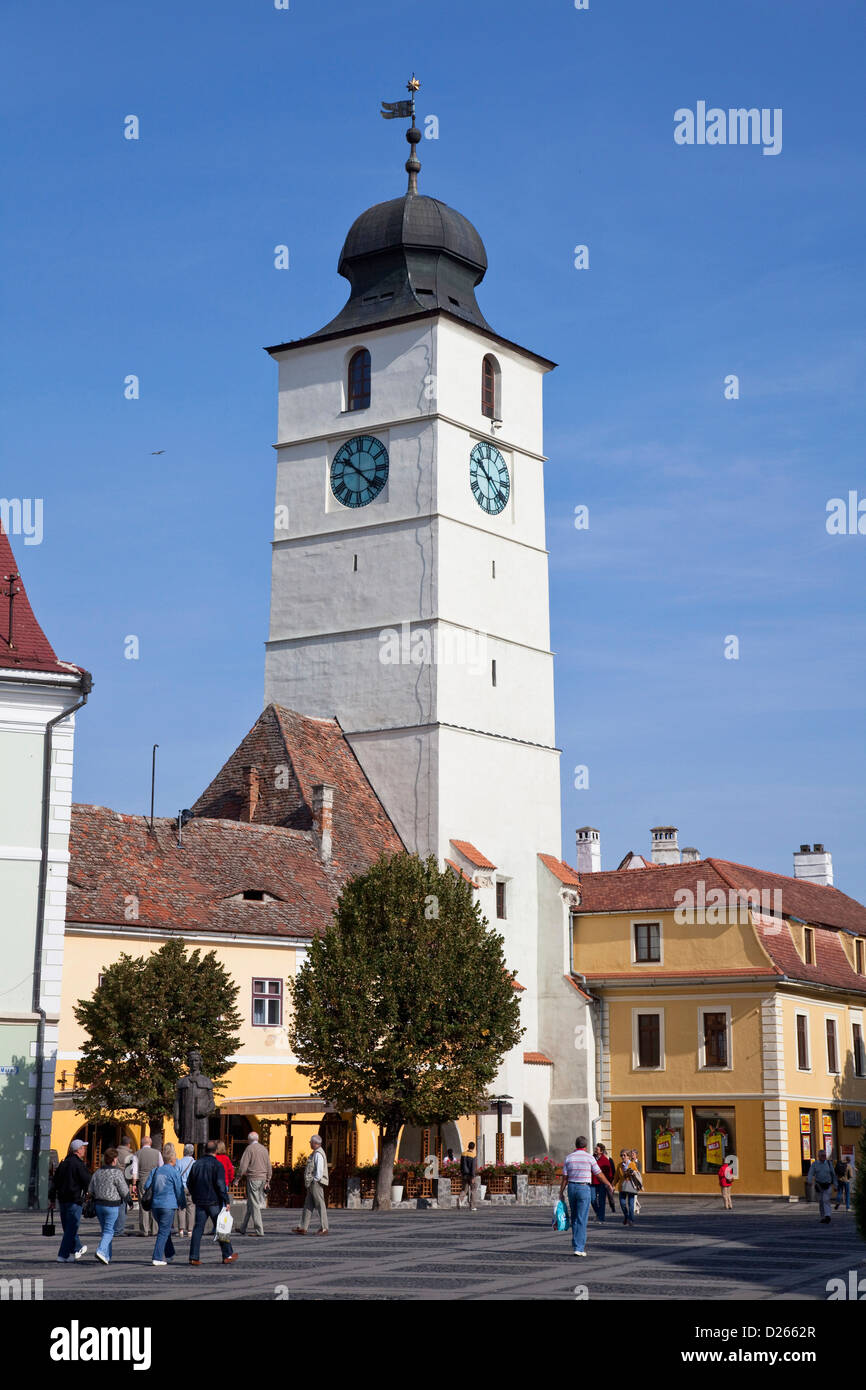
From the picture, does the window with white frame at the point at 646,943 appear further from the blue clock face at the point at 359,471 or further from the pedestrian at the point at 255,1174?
the pedestrian at the point at 255,1174

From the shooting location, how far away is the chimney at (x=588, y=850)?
246 ft

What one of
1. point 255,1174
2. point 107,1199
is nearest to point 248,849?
point 255,1174

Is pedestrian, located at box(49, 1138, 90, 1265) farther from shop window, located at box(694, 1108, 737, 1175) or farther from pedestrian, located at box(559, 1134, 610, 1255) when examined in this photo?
shop window, located at box(694, 1108, 737, 1175)

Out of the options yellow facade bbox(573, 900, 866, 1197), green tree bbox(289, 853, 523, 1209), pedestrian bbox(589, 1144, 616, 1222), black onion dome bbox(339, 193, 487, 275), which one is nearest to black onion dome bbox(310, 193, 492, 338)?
black onion dome bbox(339, 193, 487, 275)

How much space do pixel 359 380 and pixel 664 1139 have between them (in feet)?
81.2

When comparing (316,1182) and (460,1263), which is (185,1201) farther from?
(460,1263)

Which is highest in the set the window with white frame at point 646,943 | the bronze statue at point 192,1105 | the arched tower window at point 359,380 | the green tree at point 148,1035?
the arched tower window at point 359,380

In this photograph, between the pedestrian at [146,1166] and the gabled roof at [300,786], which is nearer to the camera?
the pedestrian at [146,1166]

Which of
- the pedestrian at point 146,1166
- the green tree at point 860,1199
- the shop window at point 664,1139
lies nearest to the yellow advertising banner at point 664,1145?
the shop window at point 664,1139

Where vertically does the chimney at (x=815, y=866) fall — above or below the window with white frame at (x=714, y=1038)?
above

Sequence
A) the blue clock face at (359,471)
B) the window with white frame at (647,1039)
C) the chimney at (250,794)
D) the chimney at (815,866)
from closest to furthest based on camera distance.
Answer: the chimney at (250,794) → the window with white frame at (647,1039) → the blue clock face at (359,471) → the chimney at (815,866)

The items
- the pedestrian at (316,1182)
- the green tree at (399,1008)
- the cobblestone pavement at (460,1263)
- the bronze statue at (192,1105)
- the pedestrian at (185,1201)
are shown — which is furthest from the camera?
the green tree at (399,1008)

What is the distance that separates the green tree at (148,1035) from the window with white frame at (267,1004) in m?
6.44

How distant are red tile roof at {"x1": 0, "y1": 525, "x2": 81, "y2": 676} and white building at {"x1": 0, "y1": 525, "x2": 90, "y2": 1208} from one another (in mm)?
38
